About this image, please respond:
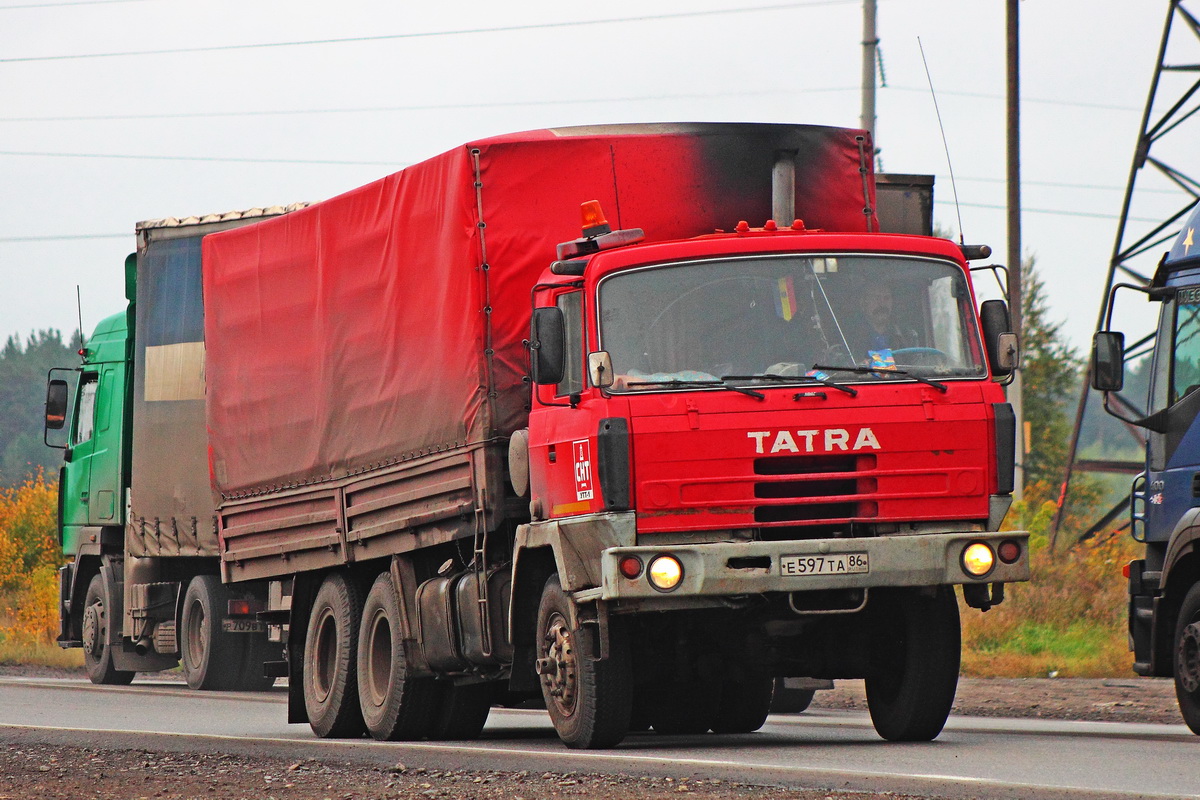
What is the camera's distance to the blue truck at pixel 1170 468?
12055mm

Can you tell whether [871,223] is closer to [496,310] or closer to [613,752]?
[496,310]

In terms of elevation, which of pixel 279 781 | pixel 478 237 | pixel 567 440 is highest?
pixel 478 237

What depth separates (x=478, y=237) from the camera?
12133mm

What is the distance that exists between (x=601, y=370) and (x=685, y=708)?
11.6 ft

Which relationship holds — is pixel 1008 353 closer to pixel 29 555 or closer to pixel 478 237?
pixel 478 237

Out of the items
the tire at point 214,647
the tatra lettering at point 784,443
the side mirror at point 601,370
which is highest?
the side mirror at point 601,370

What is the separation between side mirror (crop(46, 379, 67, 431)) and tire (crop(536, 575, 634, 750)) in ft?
40.9

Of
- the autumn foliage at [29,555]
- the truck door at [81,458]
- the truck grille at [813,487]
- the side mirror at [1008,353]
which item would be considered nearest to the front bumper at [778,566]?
the truck grille at [813,487]

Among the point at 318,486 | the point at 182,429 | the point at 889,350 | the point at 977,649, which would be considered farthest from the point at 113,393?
the point at 889,350

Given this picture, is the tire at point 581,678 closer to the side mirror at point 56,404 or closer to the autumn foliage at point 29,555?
the side mirror at point 56,404

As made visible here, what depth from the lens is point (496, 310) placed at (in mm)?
12141

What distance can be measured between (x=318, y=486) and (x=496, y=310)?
3082mm

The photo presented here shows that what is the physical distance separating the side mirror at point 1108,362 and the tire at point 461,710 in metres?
4.56

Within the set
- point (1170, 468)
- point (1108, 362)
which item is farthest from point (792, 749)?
point (1108, 362)
